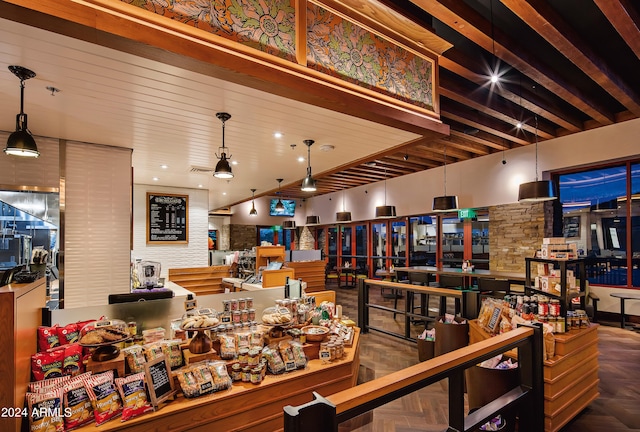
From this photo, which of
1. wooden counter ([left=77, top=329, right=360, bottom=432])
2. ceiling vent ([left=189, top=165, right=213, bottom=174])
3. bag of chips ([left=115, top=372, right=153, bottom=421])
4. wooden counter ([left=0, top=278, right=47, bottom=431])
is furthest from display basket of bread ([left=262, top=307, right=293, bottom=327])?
ceiling vent ([left=189, top=165, right=213, bottom=174])

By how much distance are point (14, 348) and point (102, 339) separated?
18.8 inches

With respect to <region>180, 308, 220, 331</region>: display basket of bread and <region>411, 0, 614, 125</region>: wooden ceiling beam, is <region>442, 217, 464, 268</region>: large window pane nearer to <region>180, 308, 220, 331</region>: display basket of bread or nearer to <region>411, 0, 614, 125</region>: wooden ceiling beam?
<region>411, 0, 614, 125</region>: wooden ceiling beam

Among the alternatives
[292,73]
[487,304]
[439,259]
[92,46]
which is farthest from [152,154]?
[439,259]

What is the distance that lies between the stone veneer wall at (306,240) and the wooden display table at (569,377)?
11.6 meters

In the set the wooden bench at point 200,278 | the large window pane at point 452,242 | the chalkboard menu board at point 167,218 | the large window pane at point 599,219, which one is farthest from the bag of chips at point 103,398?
the large window pane at point 452,242

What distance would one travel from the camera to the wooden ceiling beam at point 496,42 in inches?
111

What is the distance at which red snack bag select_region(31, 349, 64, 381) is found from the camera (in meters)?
1.87

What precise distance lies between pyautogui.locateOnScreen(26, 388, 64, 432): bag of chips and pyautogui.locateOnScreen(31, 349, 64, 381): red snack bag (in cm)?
23

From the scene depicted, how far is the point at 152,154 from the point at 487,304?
15.6 feet

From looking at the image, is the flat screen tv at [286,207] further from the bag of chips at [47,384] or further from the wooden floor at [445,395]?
the bag of chips at [47,384]

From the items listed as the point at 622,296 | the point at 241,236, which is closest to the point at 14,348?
the point at 622,296

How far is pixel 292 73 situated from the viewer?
242 centimetres

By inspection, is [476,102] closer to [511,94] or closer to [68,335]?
[511,94]

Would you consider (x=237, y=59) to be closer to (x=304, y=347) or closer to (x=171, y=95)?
(x=171, y=95)
